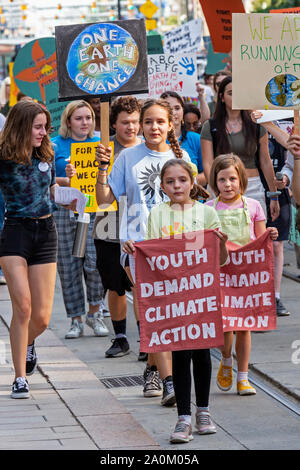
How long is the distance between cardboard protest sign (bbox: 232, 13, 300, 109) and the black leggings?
2123mm

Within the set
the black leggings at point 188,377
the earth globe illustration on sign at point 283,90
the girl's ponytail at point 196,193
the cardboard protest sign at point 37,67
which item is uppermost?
the cardboard protest sign at point 37,67

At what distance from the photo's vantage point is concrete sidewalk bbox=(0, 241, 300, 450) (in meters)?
5.61

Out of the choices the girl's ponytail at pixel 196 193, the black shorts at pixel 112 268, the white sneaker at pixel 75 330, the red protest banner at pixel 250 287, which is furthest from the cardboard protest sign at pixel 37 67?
the girl's ponytail at pixel 196 193

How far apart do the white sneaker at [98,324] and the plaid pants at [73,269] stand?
0.13 metres

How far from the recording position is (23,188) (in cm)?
672

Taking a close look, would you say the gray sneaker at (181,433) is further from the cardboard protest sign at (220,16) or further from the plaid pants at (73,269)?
the cardboard protest sign at (220,16)

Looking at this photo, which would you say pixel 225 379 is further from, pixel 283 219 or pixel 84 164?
pixel 283 219

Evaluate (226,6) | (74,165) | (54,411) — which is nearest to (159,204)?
(54,411)

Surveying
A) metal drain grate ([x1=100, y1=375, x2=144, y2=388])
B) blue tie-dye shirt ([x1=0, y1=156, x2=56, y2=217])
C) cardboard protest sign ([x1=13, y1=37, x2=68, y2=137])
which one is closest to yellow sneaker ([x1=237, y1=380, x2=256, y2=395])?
metal drain grate ([x1=100, y1=375, x2=144, y2=388])

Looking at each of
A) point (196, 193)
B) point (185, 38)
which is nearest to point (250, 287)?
point (196, 193)

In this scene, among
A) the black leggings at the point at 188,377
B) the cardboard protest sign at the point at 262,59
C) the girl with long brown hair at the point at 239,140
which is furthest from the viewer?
the girl with long brown hair at the point at 239,140

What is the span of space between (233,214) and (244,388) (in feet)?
3.93

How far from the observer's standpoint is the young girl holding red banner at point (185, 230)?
5656mm

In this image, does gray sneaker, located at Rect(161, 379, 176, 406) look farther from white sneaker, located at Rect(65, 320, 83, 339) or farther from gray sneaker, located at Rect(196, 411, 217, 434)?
white sneaker, located at Rect(65, 320, 83, 339)
